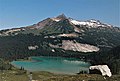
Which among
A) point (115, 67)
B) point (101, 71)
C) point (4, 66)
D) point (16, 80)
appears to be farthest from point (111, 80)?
point (4, 66)

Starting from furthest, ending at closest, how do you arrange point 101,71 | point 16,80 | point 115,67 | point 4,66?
point 4,66, point 115,67, point 16,80, point 101,71

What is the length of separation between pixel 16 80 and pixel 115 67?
50.2 m

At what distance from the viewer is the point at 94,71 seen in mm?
95062

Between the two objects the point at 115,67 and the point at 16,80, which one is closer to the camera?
the point at 16,80

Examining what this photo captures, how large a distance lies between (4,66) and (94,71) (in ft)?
287

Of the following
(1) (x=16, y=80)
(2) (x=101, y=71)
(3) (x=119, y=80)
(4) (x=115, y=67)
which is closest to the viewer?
(3) (x=119, y=80)

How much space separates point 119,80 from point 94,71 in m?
28.2

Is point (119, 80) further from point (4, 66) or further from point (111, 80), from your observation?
point (4, 66)

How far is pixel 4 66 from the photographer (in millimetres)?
171375

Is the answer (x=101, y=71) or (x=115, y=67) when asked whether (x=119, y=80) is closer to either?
(x=101, y=71)

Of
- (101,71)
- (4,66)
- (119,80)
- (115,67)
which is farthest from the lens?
(4,66)

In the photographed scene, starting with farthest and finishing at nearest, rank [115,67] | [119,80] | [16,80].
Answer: [115,67], [16,80], [119,80]

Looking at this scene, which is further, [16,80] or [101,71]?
[16,80]

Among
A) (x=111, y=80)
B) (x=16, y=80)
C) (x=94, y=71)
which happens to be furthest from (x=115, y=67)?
(x=111, y=80)
